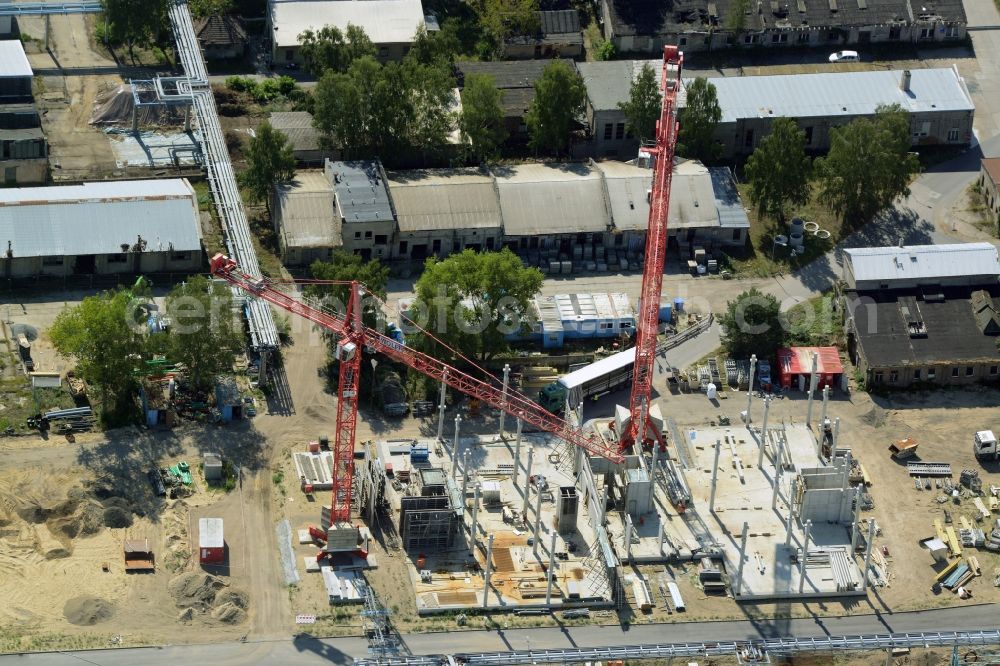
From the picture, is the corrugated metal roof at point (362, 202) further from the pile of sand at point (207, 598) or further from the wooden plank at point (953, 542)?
the wooden plank at point (953, 542)

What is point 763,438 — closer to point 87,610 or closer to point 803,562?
point 803,562

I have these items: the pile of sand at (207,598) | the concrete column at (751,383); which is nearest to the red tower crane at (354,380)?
the pile of sand at (207,598)

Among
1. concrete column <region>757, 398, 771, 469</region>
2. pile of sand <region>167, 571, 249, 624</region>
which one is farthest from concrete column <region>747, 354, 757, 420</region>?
pile of sand <region>167, 571, 249, 624</region>

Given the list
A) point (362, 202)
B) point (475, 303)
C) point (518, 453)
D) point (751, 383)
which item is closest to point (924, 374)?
point (751, 383)

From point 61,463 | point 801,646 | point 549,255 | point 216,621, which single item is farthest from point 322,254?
point 801,646

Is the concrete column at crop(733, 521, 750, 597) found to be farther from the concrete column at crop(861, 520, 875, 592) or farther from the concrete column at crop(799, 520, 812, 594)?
the concrete column at crop(861, 520, 875, 592)
